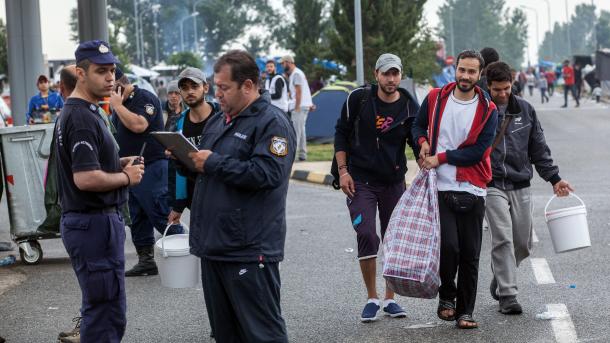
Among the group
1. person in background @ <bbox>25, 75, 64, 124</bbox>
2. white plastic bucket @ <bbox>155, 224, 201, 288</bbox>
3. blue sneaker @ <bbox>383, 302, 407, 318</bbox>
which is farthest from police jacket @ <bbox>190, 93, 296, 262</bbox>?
person in background @ <bbox>25, 75, 64, 124</bbox>

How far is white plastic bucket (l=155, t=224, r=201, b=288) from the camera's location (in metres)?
6.76

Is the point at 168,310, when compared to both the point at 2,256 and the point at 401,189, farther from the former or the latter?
the point at 2,256

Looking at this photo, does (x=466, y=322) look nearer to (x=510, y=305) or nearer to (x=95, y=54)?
(x=510, y=305)

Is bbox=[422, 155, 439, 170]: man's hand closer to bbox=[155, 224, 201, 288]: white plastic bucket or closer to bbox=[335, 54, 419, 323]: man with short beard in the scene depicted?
bbox=[335, 54, 419, 323]: man with short beard

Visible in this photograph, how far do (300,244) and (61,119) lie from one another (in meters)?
5.95

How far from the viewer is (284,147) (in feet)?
17.4

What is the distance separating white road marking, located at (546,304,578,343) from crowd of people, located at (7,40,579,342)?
10.9 inches

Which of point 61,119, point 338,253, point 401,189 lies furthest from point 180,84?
point 338,253

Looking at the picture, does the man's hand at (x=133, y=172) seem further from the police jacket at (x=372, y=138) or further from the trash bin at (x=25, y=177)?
the trash bin at (x=25, y=177)

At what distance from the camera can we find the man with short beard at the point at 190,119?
305 inches

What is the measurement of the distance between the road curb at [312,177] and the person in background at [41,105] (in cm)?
386

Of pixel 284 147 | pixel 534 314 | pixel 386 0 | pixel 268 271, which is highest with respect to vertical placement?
pixel 386 0

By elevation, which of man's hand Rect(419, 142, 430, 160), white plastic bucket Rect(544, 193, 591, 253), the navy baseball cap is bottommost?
white plastic bucket Rect(544, 193, 591, 253)

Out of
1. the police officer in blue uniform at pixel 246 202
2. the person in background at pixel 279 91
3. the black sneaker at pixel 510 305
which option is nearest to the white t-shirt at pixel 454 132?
the black sneaker at pixel 510 305
